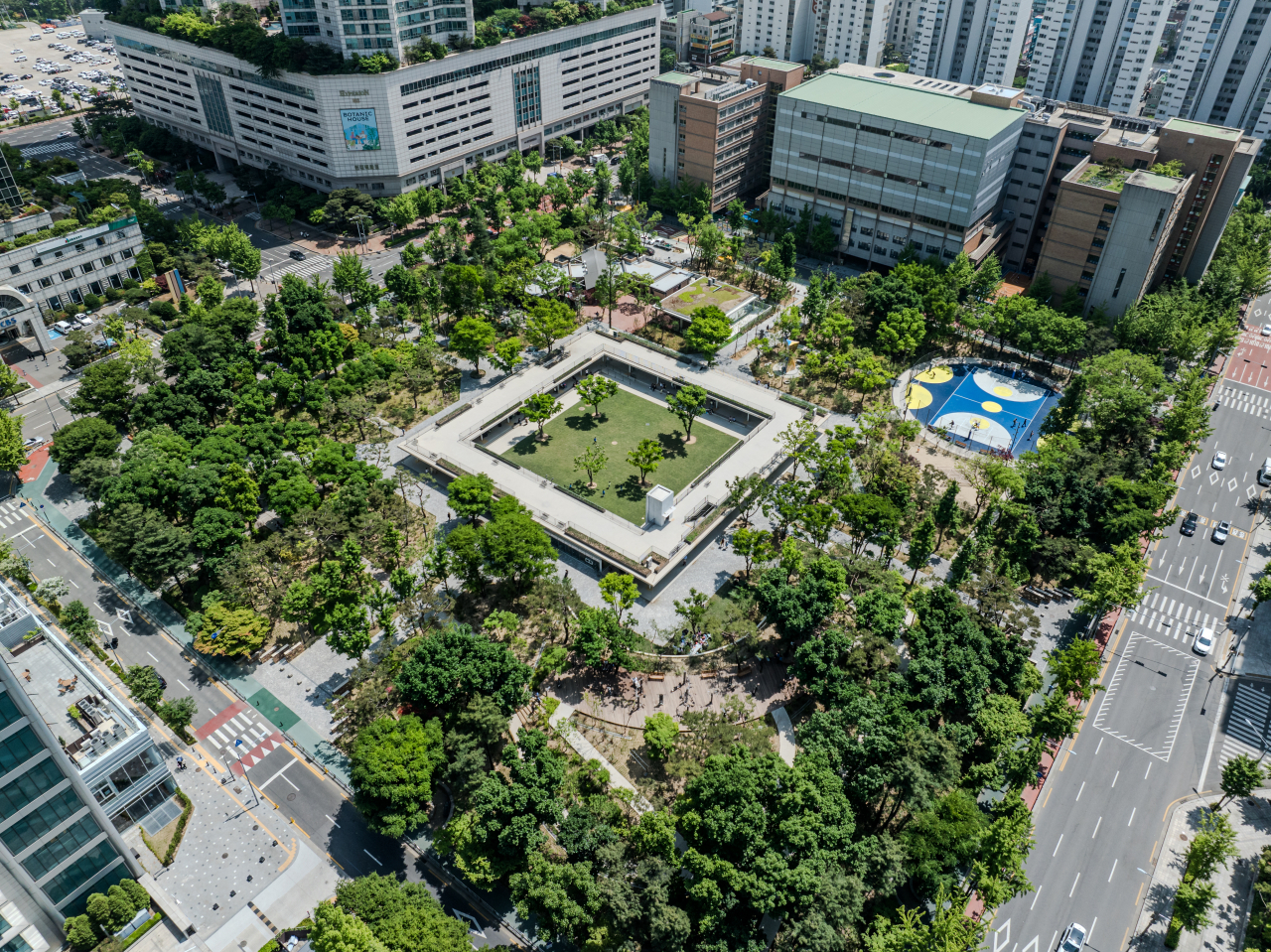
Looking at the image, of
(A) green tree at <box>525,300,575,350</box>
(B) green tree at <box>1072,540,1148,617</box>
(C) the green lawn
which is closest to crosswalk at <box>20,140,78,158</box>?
(A) green tree at <box>525,300,575,350</box>

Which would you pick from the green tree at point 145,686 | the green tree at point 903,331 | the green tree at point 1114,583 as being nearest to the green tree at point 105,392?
the green tree at point 145,686

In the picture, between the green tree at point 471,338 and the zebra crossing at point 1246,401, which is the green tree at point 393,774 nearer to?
the green tree at point 471,338

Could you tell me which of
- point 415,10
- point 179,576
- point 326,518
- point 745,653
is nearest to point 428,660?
point 326,518

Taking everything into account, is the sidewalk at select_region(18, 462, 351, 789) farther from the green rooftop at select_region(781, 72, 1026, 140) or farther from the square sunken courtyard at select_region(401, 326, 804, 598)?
the green rooftop at select_region(781, 72, 1026, 140)

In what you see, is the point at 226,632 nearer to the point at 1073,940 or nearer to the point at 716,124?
the point at 1073,940

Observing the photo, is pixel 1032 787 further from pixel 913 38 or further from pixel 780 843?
pixel 913 38

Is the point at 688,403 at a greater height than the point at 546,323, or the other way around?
the point at 546,323

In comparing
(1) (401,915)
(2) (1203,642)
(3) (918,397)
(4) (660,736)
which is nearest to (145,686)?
(1) (401,915)
